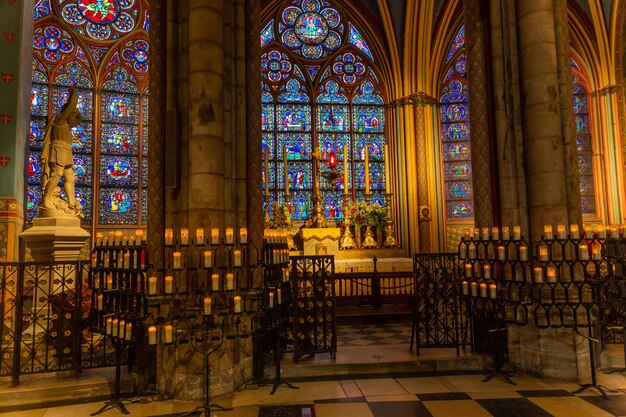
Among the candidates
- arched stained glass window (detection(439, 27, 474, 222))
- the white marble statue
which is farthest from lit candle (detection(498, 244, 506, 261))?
arched stained glass window (detection(439, 27, 474, 222))

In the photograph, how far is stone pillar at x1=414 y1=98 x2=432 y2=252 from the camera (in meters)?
16.3

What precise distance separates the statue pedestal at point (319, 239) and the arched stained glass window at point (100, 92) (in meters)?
6.85

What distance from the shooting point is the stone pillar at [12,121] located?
9.61 m

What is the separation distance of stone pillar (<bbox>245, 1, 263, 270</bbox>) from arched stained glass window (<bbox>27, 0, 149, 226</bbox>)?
1017cm

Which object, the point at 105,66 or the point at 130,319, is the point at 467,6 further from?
the point at 105,66

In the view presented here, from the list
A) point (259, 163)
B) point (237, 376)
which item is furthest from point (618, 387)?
point (259, 163)

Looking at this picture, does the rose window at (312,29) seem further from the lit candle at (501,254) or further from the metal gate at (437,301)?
the lit candle at (501,254)

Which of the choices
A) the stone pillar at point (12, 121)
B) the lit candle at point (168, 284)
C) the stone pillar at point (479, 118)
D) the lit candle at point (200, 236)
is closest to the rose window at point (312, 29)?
the stone pillar at point (12, 121)

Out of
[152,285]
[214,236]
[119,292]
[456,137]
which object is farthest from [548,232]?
[456,137]

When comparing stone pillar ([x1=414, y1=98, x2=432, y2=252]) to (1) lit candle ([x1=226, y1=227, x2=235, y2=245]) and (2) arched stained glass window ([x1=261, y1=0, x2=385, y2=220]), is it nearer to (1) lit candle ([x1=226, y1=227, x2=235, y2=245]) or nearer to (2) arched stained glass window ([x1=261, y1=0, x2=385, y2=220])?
(2) arched stained glass window ([x1=261, y1=0, x2=385, y2=220])

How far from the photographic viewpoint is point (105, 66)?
1560cm

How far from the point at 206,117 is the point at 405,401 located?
3944 mm

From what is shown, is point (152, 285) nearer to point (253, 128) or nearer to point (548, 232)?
point (253, 128)

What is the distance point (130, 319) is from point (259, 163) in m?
2.61
